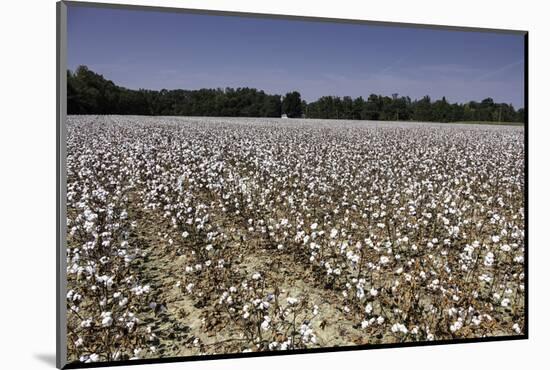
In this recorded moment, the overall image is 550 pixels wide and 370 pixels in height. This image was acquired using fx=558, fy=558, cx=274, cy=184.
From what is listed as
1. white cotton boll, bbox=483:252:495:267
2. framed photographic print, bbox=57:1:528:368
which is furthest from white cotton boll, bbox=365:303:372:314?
white cotton boll, bbox=483:252:495:267

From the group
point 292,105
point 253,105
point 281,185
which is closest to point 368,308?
point 281,185

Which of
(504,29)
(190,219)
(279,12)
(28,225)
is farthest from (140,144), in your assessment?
(504,29)

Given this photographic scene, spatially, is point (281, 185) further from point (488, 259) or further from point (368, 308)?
point (488, 259)

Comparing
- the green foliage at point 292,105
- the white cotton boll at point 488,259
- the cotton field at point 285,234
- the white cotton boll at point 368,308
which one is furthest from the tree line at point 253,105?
the white cotton boll at point 368,308

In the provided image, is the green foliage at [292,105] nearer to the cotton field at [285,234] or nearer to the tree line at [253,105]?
the tree line at [253,105]

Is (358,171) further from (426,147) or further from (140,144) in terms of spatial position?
(140,144)
